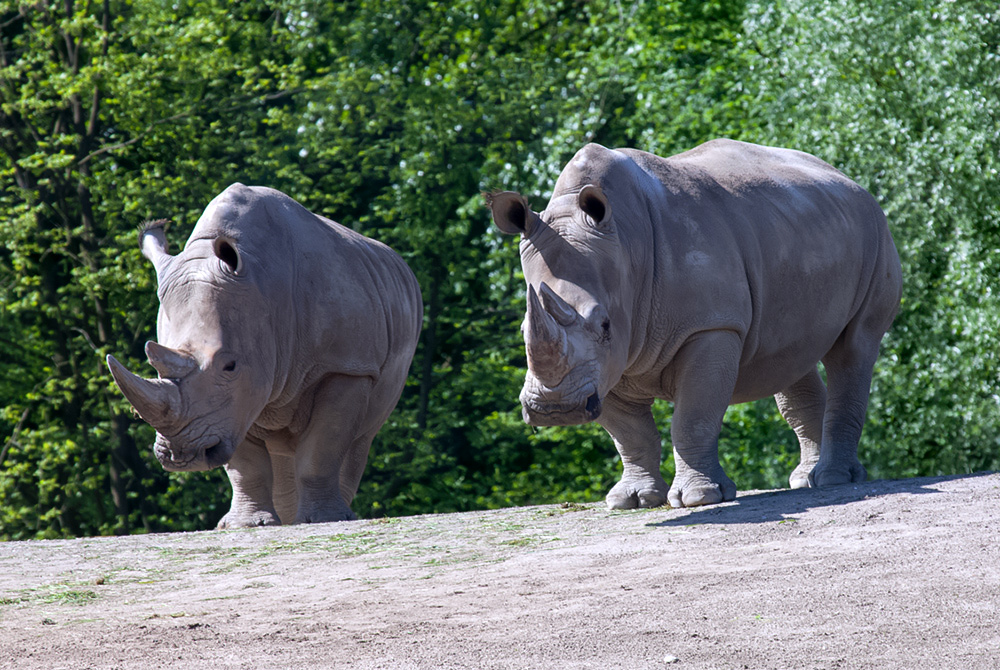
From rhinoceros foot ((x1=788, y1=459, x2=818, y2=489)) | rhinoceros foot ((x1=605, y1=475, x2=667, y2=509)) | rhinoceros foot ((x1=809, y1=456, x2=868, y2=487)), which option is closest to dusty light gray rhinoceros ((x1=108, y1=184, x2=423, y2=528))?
rhinoceros foot ((x1=605, y1=475, x2=667, y2=509))

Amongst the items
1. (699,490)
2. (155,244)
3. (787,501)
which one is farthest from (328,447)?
(787,501)

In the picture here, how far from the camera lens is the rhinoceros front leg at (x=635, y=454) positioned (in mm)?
8242

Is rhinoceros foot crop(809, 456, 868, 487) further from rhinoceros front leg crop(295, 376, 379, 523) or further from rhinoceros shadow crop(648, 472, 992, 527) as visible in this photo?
rhinoceros front leg crop(295, 376, 379, 523)

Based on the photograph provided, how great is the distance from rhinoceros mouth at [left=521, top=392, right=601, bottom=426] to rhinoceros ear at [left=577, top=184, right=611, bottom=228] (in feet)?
3.56

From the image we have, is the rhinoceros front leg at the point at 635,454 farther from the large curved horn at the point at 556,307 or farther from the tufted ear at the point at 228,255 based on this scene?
the tufted ear at the point at 228,255

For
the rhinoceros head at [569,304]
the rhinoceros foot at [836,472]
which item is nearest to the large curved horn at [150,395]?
the rhinoceros head at [569,304]

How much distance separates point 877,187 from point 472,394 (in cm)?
614

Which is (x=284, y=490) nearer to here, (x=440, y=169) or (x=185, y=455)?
(x=185, y=455)

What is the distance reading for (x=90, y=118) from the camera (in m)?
18.0

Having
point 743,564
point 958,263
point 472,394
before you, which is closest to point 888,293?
point 743,564

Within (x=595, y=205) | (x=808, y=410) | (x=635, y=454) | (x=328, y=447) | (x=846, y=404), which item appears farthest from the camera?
(x=808, y=410)

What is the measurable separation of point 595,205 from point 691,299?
2.51 ft

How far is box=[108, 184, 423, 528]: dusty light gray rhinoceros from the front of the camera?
838 centimetres

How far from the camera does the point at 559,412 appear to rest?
7.25m
